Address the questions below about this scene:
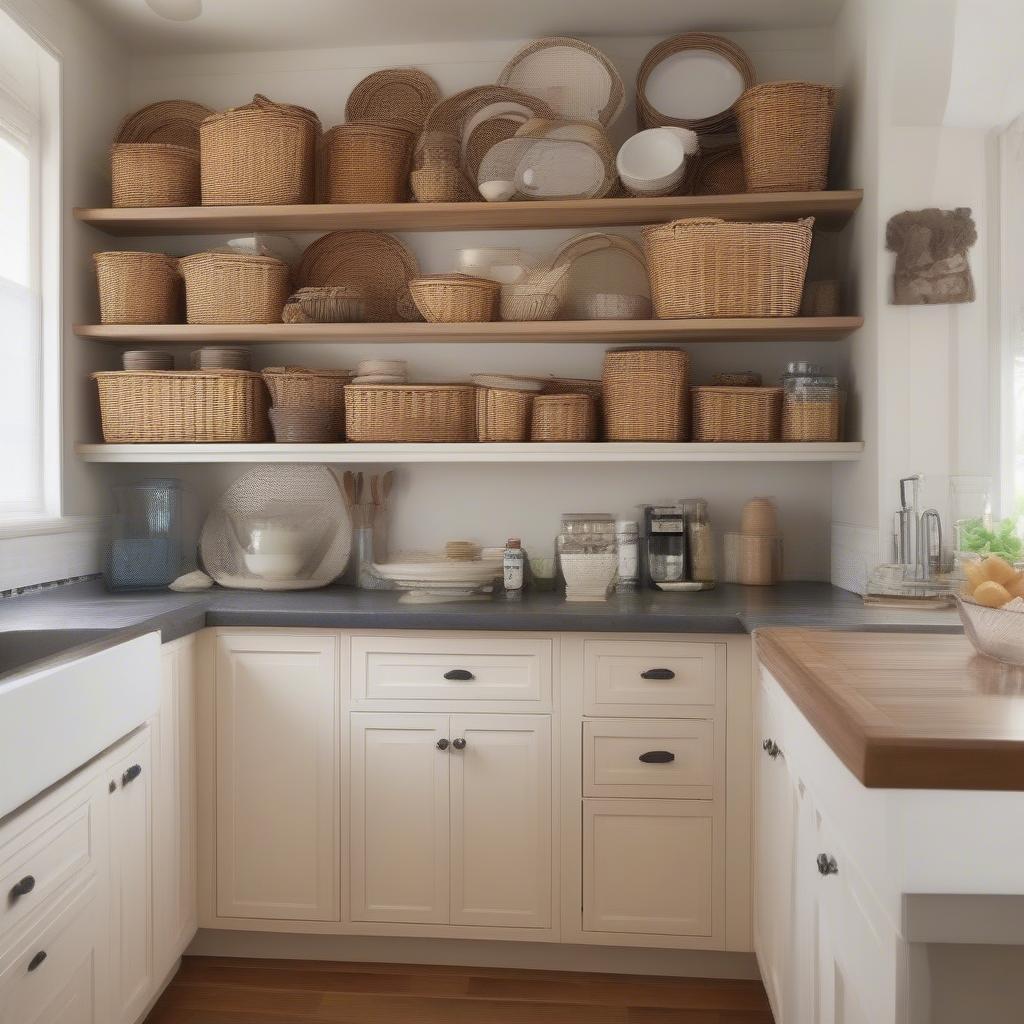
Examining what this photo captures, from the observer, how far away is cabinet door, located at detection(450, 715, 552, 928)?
251cm

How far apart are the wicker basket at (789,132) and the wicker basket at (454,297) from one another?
0.83 meters

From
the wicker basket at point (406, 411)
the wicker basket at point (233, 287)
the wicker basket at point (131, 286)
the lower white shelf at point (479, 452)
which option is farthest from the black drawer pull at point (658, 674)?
the wicker basket at point (131, 286)

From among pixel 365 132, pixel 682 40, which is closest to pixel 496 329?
pixel 365 132

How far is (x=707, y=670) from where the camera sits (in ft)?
8.05

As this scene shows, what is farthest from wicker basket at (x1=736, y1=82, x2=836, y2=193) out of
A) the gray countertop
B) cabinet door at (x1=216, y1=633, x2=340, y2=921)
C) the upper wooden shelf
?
cabinet door at (x1=216, y1=633, x2=340, y2=921)

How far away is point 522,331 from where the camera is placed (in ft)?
9.36

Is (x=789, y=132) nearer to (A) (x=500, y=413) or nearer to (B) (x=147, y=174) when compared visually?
(A) (x=500, y=413)

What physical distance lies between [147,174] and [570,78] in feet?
4.26

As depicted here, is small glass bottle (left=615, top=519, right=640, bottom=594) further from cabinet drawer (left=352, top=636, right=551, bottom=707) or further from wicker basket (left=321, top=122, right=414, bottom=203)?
wicker basket (left=321, top=122, right=414, bottom=203)

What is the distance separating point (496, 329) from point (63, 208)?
51.4 inches

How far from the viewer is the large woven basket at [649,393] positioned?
9.24 feet

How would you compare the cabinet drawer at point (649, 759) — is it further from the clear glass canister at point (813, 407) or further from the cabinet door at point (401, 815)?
the clear glass canister at point (813, 407)

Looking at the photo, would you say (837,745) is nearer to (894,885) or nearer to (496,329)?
(894,885)

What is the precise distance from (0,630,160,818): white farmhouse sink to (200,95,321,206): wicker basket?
1403mm
